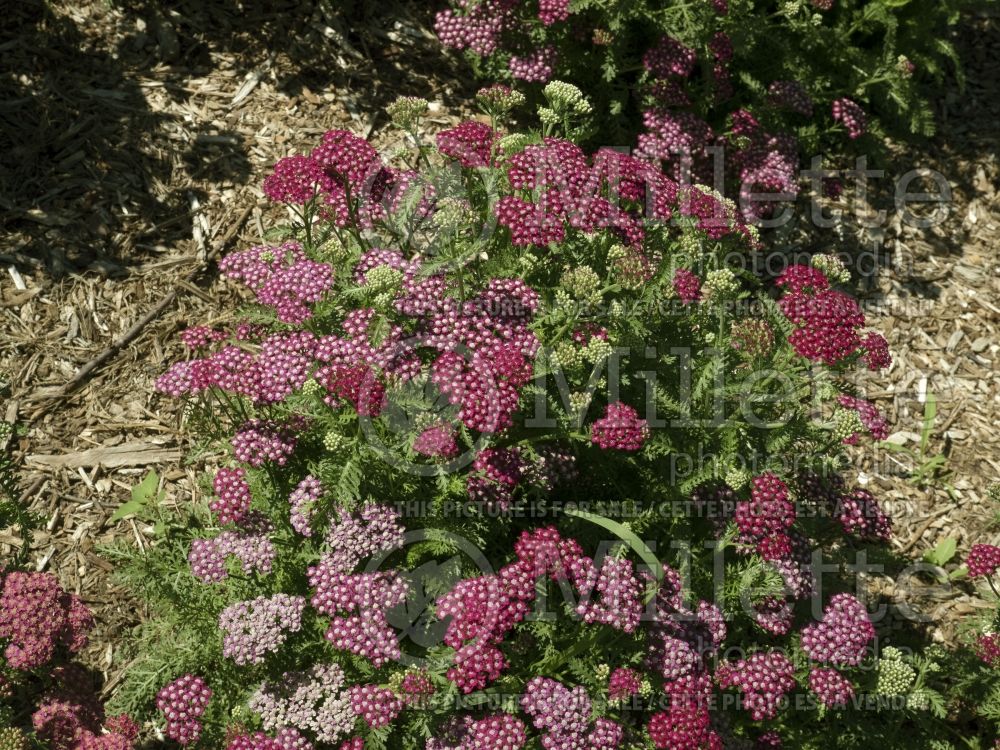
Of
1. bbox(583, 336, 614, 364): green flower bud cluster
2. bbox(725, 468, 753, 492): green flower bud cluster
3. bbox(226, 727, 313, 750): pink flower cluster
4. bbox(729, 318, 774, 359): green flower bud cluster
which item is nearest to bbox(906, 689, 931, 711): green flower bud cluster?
bbox(725, 468, 753, 492): green flower bud cluster

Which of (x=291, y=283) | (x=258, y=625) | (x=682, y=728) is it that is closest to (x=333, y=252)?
(x=291, y=283)

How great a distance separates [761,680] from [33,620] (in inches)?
148

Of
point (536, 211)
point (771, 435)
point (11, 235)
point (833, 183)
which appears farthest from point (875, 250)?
point (11, 235)

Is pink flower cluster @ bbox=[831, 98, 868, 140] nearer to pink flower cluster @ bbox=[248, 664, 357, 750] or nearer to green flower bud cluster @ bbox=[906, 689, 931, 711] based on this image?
green flower bud cluster @ bbox=[906, 689, 931, 711]

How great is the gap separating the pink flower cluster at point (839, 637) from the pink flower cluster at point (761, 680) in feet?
0.63

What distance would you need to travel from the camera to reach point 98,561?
5.77 metres

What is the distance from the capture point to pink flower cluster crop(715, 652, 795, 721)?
4.68 meters

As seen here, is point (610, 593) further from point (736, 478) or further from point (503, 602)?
point (736, 478)

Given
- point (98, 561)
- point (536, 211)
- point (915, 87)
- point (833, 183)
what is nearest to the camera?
point (536, 211)

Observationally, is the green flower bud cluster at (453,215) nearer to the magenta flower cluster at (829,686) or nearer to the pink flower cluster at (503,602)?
the pink flower cluster at (503,602)

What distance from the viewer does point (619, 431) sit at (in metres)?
4.52

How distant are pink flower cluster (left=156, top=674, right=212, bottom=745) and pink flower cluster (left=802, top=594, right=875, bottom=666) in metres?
3.17

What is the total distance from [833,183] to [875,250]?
708 millimetres

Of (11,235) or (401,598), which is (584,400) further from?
(11,235)
